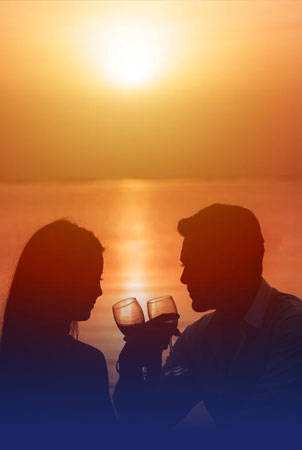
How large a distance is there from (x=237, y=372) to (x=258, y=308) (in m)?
0.24

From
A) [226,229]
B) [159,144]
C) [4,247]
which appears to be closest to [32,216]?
[4,247]

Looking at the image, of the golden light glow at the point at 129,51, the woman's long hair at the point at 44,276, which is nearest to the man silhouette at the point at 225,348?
the woman's long hair at the point at 44,276

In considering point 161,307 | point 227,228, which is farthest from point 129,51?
point 161,307

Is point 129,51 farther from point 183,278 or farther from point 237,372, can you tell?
point 237,372

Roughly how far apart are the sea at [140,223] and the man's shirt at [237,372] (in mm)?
100

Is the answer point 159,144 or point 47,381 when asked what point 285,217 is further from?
point 47,381

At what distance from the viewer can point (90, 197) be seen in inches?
91.7

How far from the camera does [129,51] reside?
5.72ft

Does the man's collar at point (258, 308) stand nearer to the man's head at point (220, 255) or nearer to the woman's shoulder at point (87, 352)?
the man's head at point (220, 255)

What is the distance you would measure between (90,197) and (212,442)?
3.46ft

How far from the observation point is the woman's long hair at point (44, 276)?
6.78 feet

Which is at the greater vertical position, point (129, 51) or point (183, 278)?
point (129, 51)

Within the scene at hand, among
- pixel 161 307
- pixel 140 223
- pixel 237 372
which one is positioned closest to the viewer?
pixel 237 372

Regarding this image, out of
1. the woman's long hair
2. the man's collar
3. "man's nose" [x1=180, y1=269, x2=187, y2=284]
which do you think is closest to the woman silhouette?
the woman's long hair
